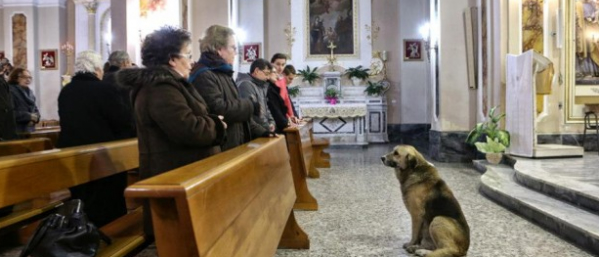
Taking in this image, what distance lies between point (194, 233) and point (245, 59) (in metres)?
12.4

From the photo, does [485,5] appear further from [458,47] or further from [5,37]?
[5,37]

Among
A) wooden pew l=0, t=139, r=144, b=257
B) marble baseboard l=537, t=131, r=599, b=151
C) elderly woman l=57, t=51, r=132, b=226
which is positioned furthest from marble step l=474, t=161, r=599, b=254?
elderly woman l=57, t=51, r=132, b=226

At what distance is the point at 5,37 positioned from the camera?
48.6ft

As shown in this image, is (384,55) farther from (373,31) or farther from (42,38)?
(42,38)

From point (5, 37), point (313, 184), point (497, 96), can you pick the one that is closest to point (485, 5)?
point (497, 96)

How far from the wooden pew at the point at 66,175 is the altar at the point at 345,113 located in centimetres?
930

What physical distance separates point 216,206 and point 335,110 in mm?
10859

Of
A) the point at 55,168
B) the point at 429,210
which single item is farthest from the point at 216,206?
the point at 429,210

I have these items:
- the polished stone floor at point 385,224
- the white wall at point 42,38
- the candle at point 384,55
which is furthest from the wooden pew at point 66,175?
the white wall at point 42,38

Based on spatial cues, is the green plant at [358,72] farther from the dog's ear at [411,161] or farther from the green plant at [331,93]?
the dog's ear at [411,161]

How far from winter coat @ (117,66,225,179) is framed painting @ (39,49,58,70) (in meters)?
14.3

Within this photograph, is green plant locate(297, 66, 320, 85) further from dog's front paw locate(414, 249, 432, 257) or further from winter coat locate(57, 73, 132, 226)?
dog's front paw locate(414, 249, 432, 257)

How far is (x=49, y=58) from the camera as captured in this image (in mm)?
14930

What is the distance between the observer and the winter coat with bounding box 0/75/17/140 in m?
4.77
